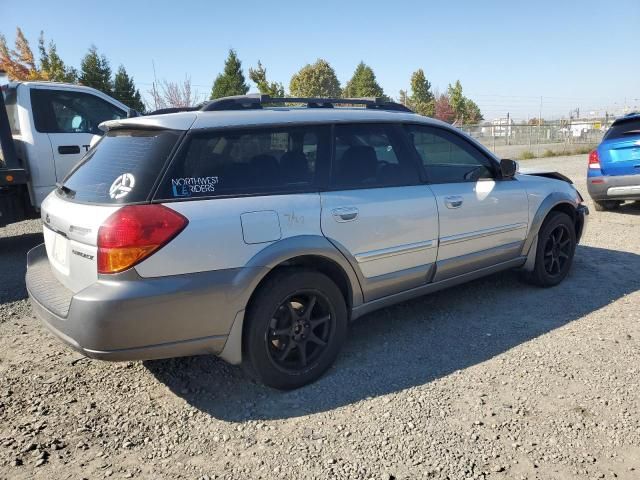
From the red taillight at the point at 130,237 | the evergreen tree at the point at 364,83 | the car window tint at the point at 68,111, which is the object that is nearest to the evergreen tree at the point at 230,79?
the evergreen tree at the point at 364,83

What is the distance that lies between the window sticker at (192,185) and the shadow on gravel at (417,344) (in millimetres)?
1272

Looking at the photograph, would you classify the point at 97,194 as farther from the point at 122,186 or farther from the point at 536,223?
the point at 536,223

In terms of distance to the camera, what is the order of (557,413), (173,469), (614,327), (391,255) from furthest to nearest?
(614,327) < (391,255) < (557,413) < (173,469)

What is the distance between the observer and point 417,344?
3.64 metres

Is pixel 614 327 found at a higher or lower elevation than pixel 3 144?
lower

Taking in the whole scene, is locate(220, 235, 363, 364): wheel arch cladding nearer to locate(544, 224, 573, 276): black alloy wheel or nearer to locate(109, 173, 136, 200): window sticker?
locate(109, 173, 136, 200): window sticker

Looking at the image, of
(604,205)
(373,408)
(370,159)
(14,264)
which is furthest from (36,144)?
(604,205)

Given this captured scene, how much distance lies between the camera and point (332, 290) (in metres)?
3.13

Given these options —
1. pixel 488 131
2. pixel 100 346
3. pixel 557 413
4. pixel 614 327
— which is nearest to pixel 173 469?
pixel 100 346

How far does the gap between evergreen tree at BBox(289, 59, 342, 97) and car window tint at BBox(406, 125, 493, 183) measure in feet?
145

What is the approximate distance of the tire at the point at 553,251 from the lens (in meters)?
4.64

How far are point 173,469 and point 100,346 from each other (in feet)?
2.33

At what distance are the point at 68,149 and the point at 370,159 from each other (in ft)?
15.2

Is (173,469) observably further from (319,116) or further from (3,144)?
(3,144)
